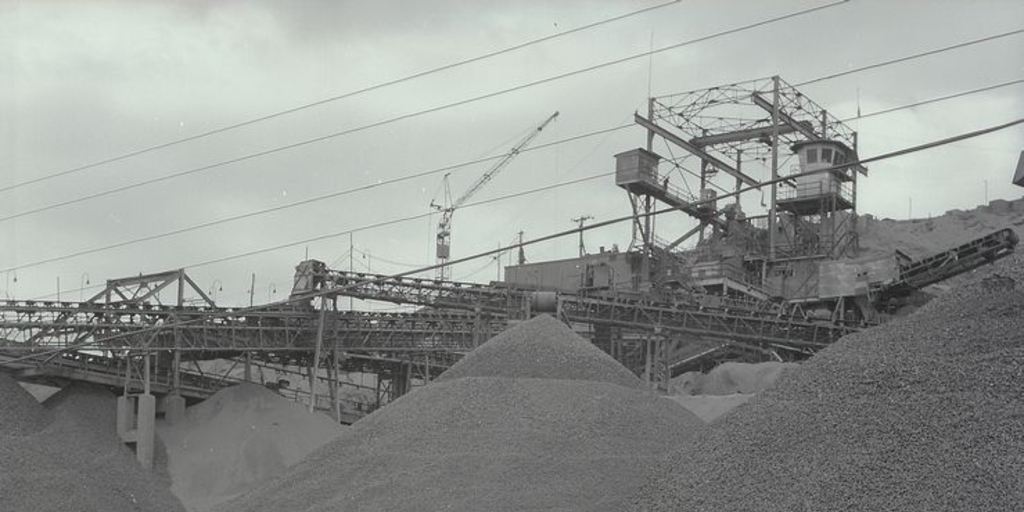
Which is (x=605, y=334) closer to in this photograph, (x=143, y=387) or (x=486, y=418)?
(x=143, y=387)

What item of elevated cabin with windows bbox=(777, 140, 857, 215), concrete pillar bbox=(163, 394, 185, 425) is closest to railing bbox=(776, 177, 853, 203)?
elevated cabin with windows bbox=(777, 140, 857, 215)

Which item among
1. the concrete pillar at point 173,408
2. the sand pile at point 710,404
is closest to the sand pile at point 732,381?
the sand pile at point 710,404

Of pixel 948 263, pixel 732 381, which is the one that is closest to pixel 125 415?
pixel 732 381

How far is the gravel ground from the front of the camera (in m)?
21.5

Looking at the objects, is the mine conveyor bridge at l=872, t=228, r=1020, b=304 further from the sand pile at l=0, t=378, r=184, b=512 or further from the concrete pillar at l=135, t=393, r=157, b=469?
the concrete pillar at l=135, t=393, r=157, b=469

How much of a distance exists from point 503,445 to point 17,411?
20480 millimetres

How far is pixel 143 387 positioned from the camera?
3416cm

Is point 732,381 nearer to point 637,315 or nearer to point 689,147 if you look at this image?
point 637,315

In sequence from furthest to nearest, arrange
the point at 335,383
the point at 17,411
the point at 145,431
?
the point at 335,383 < the point at 145,431 < the point at 17,411

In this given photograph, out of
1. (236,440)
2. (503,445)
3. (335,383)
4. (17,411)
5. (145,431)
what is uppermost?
(503,445)

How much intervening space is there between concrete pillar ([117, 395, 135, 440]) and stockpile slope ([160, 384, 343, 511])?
3.61 feet

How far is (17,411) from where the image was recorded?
1258 inches

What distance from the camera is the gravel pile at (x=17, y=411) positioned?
31.0 meters

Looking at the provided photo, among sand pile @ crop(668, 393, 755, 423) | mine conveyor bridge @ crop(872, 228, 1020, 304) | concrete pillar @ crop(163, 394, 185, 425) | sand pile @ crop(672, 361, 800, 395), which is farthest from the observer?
sand pile @ crop(672, 361, 800, 395)
